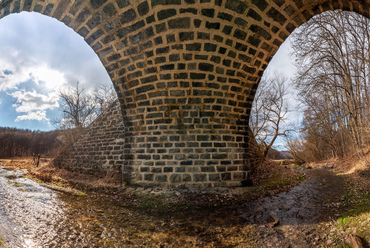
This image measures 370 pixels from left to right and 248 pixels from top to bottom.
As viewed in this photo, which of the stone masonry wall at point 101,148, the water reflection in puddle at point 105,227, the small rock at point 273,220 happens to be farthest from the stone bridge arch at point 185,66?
the stone masonry wall at point 101,148

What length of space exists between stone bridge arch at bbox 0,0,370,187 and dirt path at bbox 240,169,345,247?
115 cm

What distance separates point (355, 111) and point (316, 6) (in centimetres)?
824

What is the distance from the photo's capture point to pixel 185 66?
4273 millimetres

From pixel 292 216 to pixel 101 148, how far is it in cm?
668

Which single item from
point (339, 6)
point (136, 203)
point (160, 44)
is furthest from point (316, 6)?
point (136, 203)

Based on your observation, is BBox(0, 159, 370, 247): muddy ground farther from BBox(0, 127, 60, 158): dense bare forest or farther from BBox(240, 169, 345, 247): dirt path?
BBox(0, 127, 60, 158): dense bare forest

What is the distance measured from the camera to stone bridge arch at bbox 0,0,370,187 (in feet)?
11.2

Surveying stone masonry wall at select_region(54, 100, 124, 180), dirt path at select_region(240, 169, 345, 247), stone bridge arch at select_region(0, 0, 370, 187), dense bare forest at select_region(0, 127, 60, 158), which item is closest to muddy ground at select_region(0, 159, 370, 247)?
dirt path at select_region(240, 169, 345, 247)

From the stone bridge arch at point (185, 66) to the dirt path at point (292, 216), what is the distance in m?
1.15

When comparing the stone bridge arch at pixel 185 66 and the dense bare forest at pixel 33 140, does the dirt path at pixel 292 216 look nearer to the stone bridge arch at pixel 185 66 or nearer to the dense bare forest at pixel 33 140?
the stone bridge arch at pixel 185 66

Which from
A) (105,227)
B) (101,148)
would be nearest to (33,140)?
(101,148)

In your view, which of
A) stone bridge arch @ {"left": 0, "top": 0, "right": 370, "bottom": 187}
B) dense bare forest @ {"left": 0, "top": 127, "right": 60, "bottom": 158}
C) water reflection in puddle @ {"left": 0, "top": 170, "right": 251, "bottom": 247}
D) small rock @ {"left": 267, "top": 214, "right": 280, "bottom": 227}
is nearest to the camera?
water reflection in puddle @ {"left": 0, "top": 170, "right": 251, "bottom": 247}

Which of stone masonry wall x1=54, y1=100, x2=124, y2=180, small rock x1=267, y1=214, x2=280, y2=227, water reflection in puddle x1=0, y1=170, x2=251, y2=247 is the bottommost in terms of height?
water reflection in puddle x1=0, y1=170, x2=251, y2=247

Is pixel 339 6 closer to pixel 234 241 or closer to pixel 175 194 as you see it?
pixel 234 241
